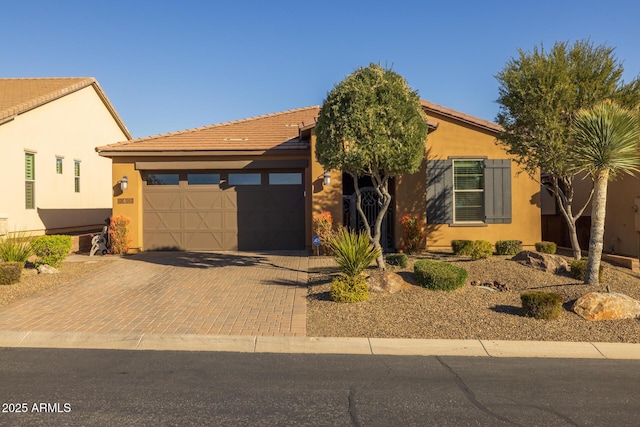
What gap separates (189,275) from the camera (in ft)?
35.8

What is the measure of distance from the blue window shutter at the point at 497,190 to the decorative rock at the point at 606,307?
606 centimetres

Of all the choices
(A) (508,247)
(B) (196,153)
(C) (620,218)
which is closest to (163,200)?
(B) (196,153)

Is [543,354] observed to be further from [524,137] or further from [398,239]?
[398,239]

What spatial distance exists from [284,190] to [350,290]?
7.02 meters

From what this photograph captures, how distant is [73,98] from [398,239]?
13.7 m

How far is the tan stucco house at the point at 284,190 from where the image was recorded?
13.8 m

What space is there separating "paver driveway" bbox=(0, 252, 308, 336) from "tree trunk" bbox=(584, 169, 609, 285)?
5478mm

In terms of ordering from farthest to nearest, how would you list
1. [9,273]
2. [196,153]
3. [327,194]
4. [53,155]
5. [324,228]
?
[53,155], [196,153], [327,194], [324,228], [9,273]

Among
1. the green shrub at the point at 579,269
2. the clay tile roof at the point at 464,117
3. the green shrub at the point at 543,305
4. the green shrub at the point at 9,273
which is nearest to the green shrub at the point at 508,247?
the green shrub at the point at 579,269

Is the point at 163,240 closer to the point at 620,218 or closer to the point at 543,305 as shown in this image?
the point at 543,305

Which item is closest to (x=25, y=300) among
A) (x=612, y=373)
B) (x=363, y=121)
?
(x=363, y=121)

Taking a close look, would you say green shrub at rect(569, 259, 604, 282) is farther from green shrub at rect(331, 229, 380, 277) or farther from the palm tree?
green shrub at rect(331, 229, 380, 277)

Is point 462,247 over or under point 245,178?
under

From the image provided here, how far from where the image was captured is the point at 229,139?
602 inches
